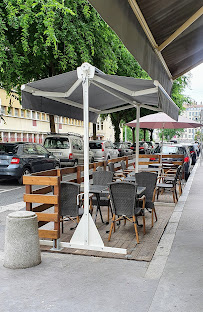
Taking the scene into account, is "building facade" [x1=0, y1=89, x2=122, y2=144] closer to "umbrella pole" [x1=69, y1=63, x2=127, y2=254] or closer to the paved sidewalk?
"umbrella pole" [x1=69, y1=63, x2=127, y2=254]

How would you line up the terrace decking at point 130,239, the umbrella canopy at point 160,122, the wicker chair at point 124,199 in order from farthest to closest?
the umbrella canopy at point 160,122, the wicker chair at point 124,199, the terrace decking at point 130,239

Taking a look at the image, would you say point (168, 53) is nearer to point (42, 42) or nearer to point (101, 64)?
point (42, 42)

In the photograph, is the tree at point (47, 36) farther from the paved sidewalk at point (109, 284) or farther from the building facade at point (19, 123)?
the building facade at point (19, 123)

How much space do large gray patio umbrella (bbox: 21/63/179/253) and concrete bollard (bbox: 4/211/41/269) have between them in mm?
958

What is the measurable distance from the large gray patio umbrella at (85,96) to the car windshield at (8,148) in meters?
5.13

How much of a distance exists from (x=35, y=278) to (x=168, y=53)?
4.55 m

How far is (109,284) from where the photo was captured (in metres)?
4.46

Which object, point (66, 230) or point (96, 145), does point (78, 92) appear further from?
point (96, 145)

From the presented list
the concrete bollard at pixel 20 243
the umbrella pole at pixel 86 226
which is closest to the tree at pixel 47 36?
the umbrella pole at pixel 86 226

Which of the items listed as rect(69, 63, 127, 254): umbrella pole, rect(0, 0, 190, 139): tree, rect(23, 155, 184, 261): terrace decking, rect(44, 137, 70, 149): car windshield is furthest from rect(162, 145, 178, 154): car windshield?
rect(69, 63, 127, 254): umbrella pole

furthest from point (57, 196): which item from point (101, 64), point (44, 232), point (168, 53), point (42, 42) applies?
point (101, 64)

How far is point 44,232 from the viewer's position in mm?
5766

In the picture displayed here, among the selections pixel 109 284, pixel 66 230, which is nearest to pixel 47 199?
pixel 66 230

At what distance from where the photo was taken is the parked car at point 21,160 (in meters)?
13.1
